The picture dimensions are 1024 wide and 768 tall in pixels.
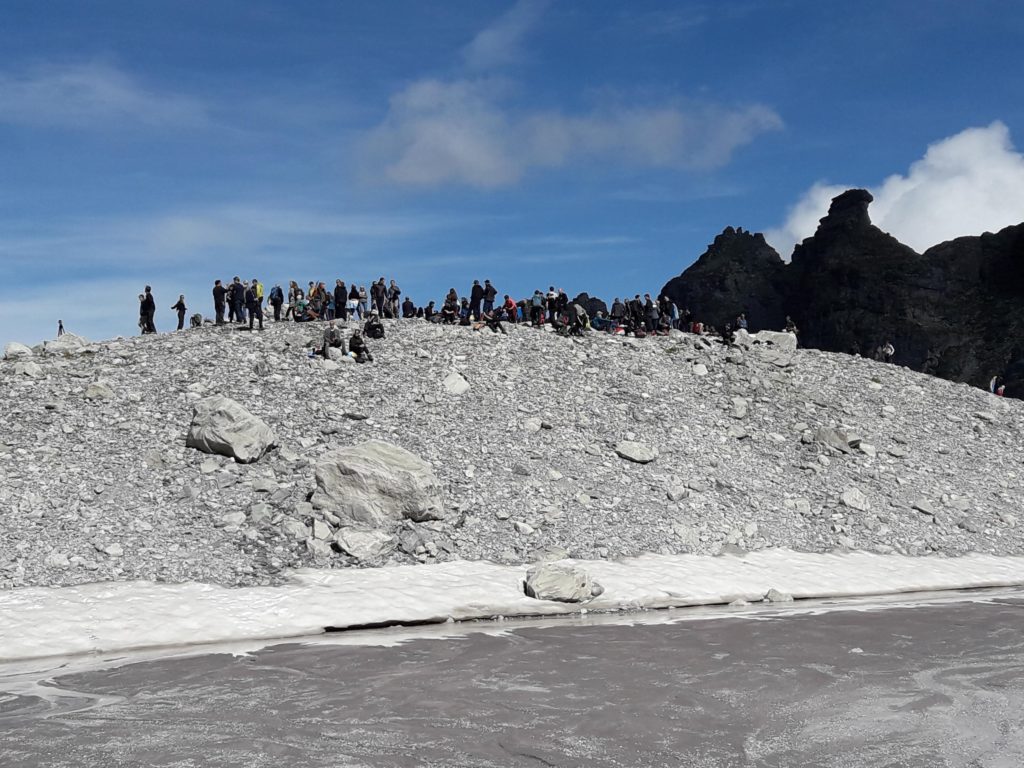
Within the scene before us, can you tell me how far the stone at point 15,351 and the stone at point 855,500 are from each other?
3127 centimetres

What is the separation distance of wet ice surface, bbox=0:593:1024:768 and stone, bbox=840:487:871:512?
11.6 meters

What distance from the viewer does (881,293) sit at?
10069 cm

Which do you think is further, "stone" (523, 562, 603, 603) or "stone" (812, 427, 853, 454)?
"stone" (812, 427, 853, 454)

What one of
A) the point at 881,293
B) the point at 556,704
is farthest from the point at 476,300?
the point at 881,293

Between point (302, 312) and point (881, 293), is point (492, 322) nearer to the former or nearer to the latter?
point (302, 312)

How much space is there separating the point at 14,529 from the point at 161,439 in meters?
5.81

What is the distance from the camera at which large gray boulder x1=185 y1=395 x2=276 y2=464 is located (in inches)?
1005

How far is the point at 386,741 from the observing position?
11.1 metres

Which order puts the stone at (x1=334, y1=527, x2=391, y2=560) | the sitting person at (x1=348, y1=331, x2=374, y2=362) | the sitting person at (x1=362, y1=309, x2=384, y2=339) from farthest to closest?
the sitting person at (x1=362, y1=309, x2=384, y2=339) < the sitting person at (x1=348, y1=331, x2=374, y2=362) < the stone at (x1=334, y1=527, x2=391, y2=560)

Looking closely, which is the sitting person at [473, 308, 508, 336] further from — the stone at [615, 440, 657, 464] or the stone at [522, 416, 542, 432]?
the stone at [615, 440, 657, 464]

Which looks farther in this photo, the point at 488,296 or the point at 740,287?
the point at 740,287

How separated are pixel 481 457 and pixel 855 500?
13762mm

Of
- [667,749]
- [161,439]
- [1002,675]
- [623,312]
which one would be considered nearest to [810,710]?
[667,749]

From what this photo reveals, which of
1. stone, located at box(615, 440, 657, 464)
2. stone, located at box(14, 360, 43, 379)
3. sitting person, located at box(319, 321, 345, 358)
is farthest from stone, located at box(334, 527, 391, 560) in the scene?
stone, located at box(14, 360, 43, 379)
